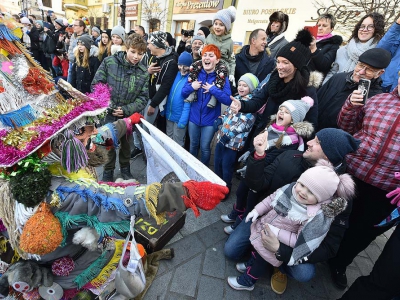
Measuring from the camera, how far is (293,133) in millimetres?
2383

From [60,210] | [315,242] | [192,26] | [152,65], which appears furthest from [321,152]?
[192,26]

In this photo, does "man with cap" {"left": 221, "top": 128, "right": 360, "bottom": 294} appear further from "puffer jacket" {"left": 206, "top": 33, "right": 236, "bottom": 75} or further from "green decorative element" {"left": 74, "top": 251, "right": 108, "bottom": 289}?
"puffer jacket" {"left": 206, "top": 33, "right": 236, "bottom": 75}

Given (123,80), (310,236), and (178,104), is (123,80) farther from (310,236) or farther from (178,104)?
(310,236)

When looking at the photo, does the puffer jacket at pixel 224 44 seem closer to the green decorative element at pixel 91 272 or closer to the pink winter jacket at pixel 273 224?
the pink winter jacket at pixel 273 224

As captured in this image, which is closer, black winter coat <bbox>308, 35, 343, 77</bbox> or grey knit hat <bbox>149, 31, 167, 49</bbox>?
black winter coat <bbox>308, 35, 343, 77</bbox>

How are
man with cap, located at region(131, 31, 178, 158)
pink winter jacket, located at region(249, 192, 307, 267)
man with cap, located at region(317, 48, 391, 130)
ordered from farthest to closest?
man with cap, located at region(131, 31, 178, 158)
man with cap, located at region(317, 48, 391, 130)
pink winter jacket, located at region(249, 192, 307, 267)

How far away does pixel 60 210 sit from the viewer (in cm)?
133

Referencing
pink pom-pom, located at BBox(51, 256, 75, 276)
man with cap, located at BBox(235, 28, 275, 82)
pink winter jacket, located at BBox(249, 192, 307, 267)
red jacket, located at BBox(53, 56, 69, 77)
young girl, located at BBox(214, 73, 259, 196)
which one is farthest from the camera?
red jacket, located at BBox(53, 56, 69, 77)

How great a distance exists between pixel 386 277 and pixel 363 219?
72cm

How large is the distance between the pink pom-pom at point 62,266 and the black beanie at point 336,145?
2066 millimetres

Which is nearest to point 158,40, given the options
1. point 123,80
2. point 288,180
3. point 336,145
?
point 123,80

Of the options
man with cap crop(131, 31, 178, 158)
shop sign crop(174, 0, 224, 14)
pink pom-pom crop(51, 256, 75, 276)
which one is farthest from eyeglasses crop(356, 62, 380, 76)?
shop sign crop(174, 0, 224, 14)

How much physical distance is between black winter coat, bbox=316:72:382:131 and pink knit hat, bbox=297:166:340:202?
1.29 m

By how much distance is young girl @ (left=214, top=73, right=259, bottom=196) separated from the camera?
9.88 ft
